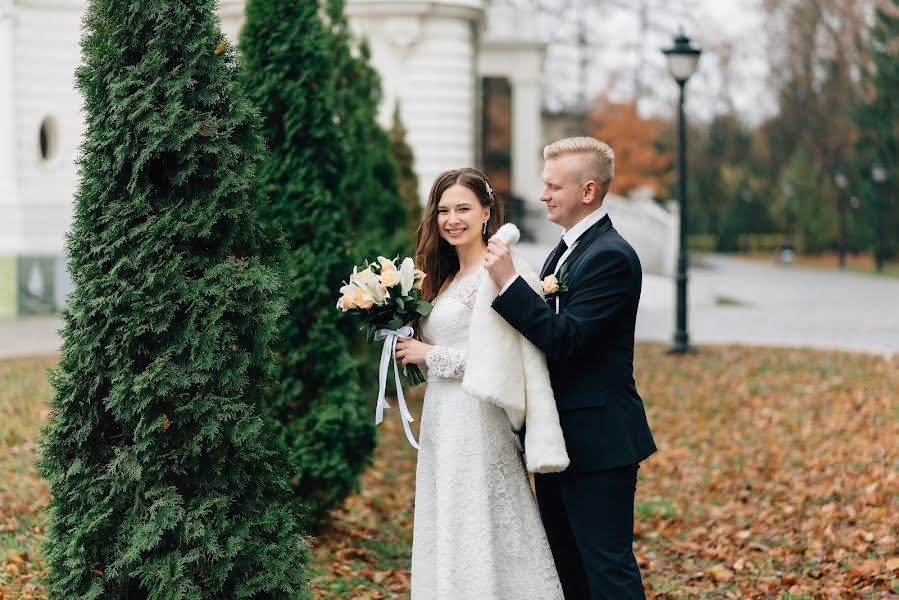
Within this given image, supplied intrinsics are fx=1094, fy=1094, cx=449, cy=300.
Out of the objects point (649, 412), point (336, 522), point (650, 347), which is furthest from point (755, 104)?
point (336, 522)

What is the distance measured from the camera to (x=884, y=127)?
42344mm

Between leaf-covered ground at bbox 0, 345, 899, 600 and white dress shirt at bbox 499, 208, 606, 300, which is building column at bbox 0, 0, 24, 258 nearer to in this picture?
leaf-covered ground at bbox 0, 345, 899, 600

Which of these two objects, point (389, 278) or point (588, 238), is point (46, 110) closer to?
point (389, 278)

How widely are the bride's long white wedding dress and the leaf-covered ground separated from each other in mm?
1900

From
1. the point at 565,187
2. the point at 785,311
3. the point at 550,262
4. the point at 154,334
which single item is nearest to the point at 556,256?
the point at 550,262

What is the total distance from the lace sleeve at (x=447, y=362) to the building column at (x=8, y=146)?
1807cm

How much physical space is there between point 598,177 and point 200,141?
63.5 inches

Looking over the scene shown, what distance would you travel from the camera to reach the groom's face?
178 inches

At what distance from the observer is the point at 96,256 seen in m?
4.20

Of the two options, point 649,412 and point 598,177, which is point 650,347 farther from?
point 598,177

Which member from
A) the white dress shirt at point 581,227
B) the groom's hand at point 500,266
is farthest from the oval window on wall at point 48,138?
the groom's hand at point 500,266

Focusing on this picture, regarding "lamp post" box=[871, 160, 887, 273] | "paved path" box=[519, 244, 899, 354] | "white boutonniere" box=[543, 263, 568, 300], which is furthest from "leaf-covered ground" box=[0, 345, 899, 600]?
"lamp post" box=[871, 160, 887, 273]

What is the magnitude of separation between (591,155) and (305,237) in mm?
3295

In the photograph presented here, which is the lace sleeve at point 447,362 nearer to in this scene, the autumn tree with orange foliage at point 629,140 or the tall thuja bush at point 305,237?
the tall thuja bush at point 305,237
